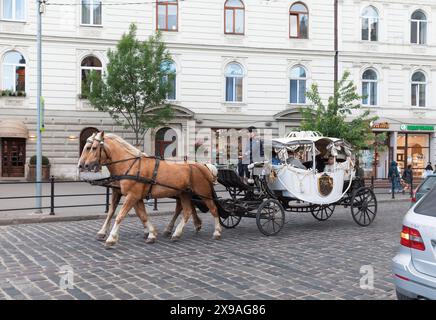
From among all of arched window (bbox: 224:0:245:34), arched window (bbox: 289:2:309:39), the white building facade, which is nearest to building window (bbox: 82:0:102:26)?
the white building facade

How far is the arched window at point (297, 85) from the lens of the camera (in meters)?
30.9

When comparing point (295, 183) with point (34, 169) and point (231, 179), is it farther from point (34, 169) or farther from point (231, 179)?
point (34, 169)

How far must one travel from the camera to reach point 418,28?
106ft

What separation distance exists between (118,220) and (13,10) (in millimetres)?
23106

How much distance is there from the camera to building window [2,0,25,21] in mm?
27000

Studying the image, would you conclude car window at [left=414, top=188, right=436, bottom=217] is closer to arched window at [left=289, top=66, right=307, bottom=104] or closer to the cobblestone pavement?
the cobblestone pavement

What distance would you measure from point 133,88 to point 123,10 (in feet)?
22.6

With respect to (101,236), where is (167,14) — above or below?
above

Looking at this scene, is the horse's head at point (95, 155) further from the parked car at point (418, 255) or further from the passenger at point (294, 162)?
the parked car at point (418, 255)

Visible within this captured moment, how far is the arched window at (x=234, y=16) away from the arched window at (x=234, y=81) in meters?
2.18

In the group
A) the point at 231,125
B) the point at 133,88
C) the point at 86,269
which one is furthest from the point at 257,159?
the point at 231,125

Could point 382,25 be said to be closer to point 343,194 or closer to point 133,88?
point 133,88

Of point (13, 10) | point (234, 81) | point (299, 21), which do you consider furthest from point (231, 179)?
point (299, 21)

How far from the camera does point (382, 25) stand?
3175cm
